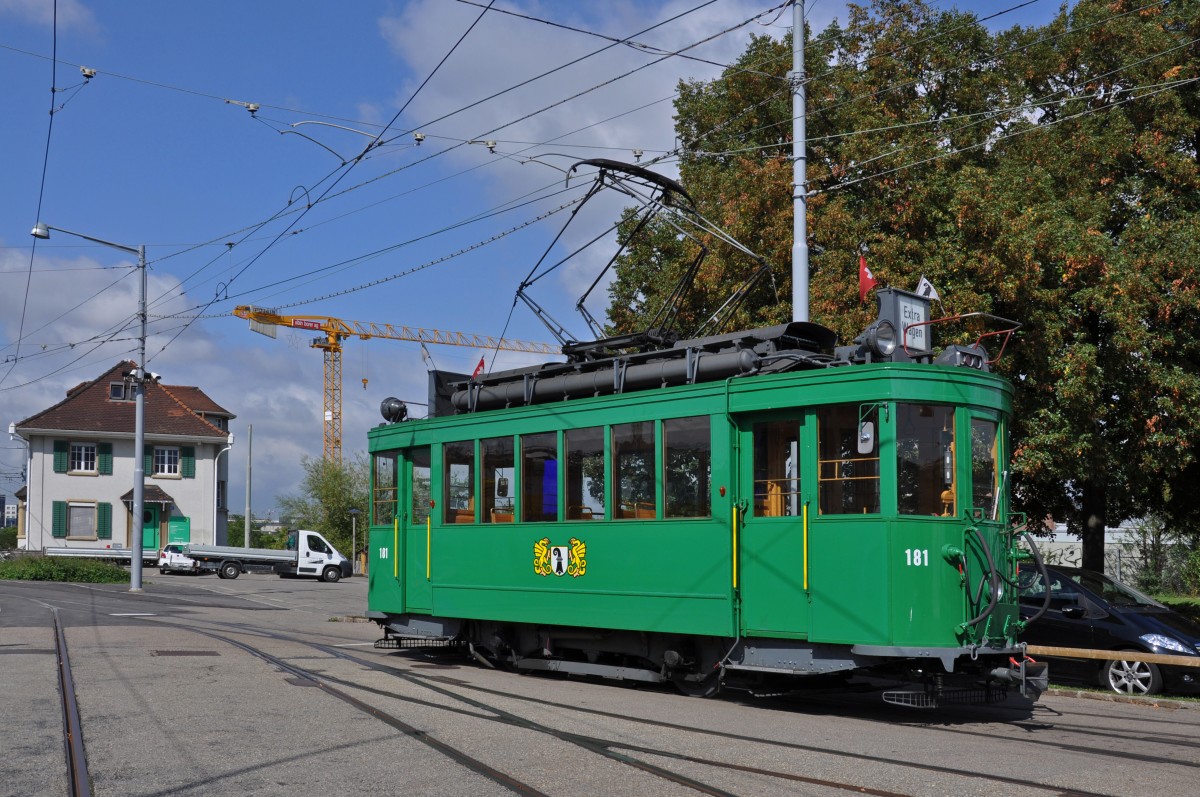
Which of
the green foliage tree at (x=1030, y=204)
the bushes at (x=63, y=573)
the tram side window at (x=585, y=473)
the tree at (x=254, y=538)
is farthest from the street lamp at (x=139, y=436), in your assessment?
the tree at (x=254, y=538)

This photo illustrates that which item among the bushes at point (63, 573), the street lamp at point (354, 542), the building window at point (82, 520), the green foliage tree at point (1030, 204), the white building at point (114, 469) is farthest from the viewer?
the street lamp at point (354, 542)

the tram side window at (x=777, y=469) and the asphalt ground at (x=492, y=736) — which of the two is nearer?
the asphalt ground at (x=492, y=736)

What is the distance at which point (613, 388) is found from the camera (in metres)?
12.9

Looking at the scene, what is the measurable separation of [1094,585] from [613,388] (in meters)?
6.30

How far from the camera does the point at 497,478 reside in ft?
46.5

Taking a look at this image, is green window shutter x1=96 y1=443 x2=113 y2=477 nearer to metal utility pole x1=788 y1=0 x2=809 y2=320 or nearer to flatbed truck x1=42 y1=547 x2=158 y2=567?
flatbed truck x1=42 y1=547 x2=158 y2=567

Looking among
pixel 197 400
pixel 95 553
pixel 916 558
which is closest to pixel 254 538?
pixel 197 400

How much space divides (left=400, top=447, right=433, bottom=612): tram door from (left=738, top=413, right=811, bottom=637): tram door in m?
5.27

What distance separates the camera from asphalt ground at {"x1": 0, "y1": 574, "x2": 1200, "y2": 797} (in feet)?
24.3

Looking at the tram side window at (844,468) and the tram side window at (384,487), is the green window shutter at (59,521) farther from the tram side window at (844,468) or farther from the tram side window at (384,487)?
the tram side window at (844,468)

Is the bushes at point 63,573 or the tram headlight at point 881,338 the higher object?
the tram headlight at point 881,338

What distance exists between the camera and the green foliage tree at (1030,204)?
16.8 metres

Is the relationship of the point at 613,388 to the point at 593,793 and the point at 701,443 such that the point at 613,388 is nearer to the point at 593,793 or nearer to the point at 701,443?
the point at 701,443

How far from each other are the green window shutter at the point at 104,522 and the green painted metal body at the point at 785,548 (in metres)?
42.5
